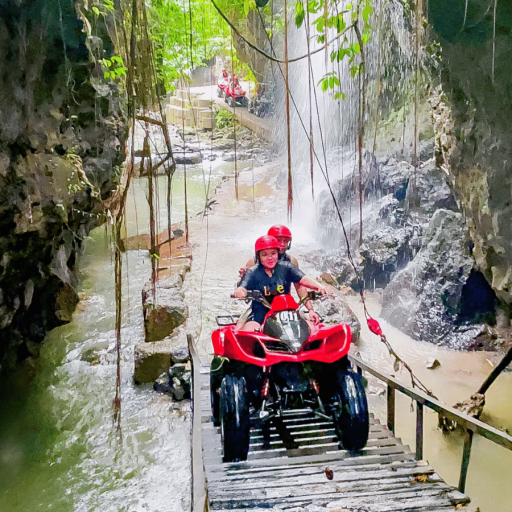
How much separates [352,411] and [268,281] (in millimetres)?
1266

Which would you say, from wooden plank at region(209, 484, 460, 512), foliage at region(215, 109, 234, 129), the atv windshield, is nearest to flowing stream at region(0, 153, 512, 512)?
wooden plank at region(209, 484, 460, 512)

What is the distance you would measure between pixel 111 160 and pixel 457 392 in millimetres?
6258

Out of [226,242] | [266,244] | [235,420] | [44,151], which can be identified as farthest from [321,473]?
[226,242]

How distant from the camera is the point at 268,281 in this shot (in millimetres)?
3764

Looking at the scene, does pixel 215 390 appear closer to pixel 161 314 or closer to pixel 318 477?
pixel 318 477

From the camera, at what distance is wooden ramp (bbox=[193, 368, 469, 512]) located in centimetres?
259

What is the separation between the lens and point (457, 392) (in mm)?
6164

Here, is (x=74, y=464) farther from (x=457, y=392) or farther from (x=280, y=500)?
(x=457, y=392)

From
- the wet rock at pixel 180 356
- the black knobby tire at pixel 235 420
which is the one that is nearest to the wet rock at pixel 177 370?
the wet rock at pixel 180 356

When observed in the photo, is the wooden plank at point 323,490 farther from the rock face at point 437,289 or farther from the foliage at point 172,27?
the foliage at point 172,27

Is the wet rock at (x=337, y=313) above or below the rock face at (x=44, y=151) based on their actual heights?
below

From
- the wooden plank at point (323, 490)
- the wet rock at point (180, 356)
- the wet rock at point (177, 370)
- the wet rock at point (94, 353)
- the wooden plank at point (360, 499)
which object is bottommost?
the wet rock at point (94, 353)

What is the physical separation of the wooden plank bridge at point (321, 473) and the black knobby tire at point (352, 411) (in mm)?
109

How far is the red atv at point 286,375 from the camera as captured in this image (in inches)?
120
